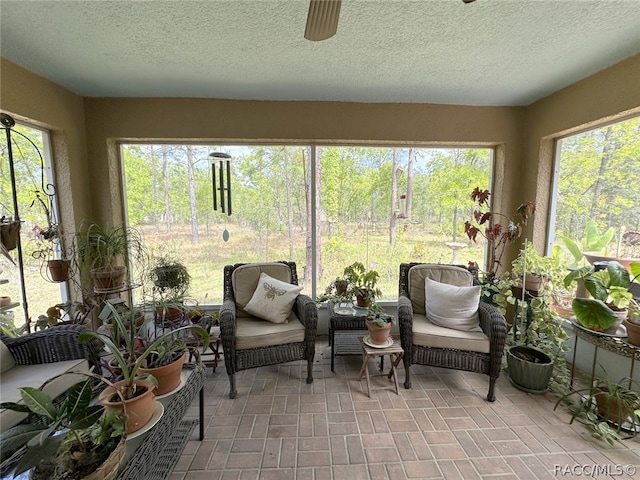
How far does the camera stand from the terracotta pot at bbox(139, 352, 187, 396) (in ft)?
4.56

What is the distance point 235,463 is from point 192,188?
2488 millimetres

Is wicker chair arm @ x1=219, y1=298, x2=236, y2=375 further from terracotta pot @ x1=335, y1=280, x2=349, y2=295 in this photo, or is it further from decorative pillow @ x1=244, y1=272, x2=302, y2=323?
terracotta pot @ x1=335, y1=280, x2=349, y2=295

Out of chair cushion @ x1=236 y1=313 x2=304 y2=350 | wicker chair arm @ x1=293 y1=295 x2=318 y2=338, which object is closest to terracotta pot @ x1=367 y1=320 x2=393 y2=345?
wicker chair arm @ x1=293 y1=295 x2=318 y2=338

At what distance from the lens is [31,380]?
5.21 ft

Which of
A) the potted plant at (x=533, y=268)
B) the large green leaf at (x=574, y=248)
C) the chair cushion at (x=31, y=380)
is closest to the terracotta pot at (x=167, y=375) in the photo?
the chair cushion at (x=31, y=380)

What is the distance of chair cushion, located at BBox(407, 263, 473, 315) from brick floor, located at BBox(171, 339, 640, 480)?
671mm

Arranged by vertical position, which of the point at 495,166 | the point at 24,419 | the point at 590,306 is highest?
the point at 495,166

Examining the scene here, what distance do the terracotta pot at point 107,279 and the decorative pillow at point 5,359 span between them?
0.68 m

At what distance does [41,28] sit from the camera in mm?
1715

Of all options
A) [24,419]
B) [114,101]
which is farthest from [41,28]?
[24,419]

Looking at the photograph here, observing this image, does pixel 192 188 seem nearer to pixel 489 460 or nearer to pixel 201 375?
pixel 201 375

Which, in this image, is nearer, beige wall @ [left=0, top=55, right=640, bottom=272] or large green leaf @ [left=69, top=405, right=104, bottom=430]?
large green leaf @ [left=69, top=405, right=104, bottom=430]

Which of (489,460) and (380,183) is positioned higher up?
(380,183)
